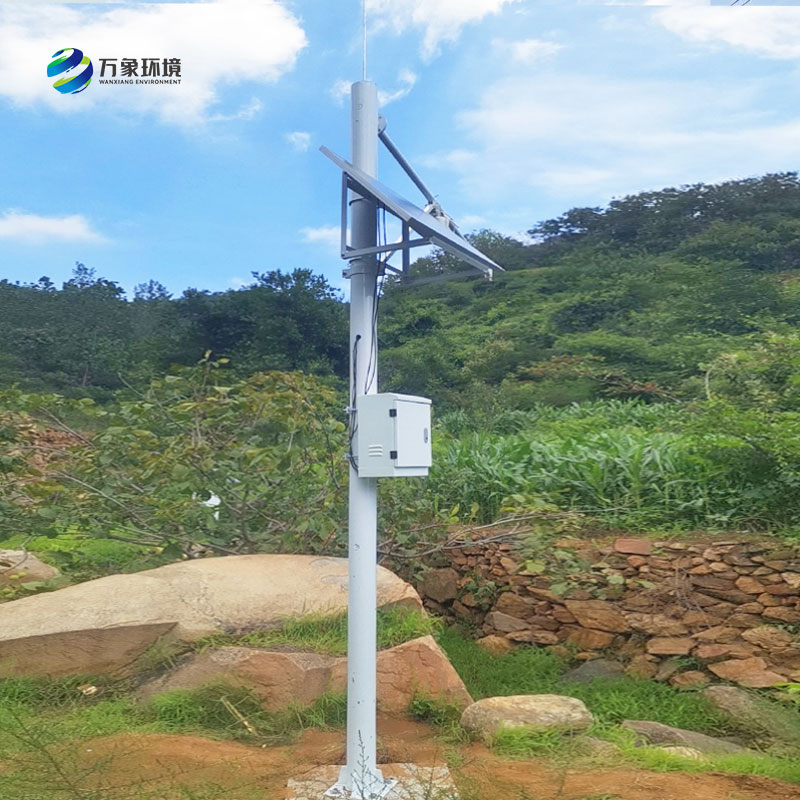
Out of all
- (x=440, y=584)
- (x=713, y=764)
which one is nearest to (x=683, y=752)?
(x=713, y=764)

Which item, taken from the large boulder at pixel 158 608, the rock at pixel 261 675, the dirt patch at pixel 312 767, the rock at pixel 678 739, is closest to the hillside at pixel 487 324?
the large boulder at pixel 158 608

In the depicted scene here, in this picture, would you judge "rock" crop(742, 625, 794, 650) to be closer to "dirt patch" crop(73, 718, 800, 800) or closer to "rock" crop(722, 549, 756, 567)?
"rock" crop(722, 549, 756, 567)

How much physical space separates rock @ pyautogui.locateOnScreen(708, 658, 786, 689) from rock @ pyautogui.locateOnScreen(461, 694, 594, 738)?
5.47 ft

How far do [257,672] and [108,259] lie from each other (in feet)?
33.7

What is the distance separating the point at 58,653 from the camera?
3.73 meters

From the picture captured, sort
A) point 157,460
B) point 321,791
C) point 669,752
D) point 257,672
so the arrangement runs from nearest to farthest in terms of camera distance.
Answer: point 321,791 → point 669,752 → point 257,672 → point 157,460

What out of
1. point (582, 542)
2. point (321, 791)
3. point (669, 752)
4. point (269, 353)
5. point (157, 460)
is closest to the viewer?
point (321, 791)

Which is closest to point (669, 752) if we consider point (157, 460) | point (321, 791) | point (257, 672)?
point (321, 791)

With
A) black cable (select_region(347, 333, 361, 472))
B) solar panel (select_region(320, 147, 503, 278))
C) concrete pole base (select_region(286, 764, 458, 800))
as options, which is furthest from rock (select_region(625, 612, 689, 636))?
solar panel (select_region(320, 147, 503, 278))

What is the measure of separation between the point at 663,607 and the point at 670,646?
252 millimetres

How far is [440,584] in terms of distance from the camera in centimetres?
615

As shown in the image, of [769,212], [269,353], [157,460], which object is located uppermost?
[769,212]

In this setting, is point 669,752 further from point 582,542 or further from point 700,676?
point 582,542

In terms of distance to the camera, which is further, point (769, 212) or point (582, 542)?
point (769, 212)
